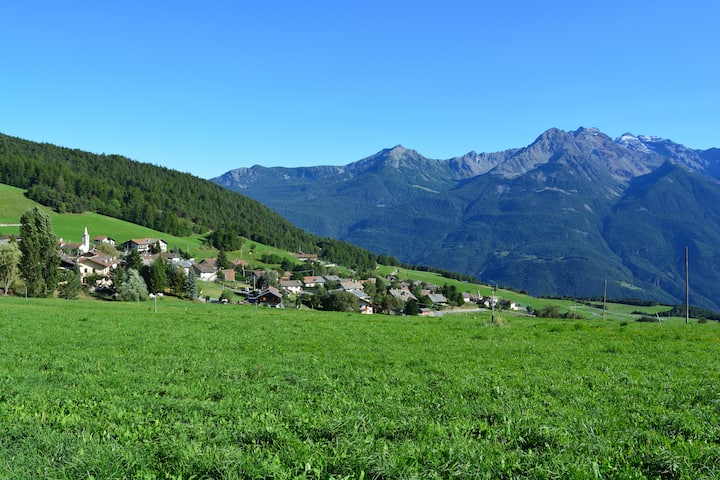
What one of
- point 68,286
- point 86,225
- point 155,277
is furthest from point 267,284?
point 86,225

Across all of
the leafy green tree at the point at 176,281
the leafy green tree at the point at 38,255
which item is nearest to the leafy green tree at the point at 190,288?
the leafy green tree at the point at 176,281

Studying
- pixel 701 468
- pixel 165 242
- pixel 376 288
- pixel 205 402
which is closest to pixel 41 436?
pixel 205 402

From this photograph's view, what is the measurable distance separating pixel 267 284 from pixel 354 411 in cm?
11470

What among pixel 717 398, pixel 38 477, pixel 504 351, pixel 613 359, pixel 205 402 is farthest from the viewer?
pixel 504 351

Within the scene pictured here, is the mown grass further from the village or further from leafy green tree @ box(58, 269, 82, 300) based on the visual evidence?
the village

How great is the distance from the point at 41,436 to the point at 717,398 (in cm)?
1314

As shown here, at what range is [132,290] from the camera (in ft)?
235

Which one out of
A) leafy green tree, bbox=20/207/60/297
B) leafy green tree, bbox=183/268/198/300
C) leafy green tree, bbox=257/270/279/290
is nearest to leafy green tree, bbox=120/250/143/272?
leafy green tree, bbox=183/268/198/300

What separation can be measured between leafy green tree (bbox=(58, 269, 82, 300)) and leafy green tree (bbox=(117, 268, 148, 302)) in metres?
6.19

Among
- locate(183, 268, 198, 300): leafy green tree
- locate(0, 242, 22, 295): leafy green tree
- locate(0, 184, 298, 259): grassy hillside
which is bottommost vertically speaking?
locate(183, 268, 198, 300): leafy green tree

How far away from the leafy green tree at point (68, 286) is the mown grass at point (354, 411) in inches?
2275

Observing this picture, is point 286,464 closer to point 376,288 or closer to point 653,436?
point 653,436

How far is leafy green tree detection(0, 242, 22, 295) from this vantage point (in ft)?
207

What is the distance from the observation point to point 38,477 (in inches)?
226
